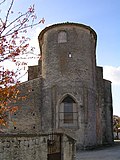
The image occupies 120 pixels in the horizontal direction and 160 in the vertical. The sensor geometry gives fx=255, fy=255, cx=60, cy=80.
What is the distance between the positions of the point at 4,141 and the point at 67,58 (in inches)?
561

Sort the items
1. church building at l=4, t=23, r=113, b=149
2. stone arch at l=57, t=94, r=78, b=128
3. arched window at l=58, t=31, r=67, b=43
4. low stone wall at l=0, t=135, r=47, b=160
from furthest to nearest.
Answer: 1. arched window at l=58, t=31, r=67, b=43
2. church building at l=4, t=23, r=113, b=149
3. stone arch at l=57, t=94, r=78, b=128
4. low stone wall at l=0, t=135, r=47, b=160

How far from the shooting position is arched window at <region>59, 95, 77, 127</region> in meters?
19.7

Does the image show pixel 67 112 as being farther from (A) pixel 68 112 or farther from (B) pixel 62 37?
(B) pixel 62 37

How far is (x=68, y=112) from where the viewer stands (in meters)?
20.0

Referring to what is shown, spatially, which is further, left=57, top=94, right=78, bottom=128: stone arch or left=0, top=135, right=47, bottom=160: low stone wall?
left=57, top=94, right=78, bottom=128: stone arch

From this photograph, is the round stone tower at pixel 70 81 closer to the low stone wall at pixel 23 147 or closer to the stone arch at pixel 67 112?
the stone arch at pixel 67 112

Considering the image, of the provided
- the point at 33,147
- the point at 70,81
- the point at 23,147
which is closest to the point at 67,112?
the point at 70,81

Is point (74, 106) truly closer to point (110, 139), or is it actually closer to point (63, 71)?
point (63, 71)

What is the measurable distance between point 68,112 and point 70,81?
2.49m

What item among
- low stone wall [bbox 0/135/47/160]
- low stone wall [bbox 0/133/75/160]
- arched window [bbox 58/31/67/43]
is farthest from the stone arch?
low stone wall [bbox 0/135/47/160]

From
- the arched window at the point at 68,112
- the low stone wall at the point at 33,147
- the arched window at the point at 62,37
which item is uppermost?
the arched window at the point at 62,37

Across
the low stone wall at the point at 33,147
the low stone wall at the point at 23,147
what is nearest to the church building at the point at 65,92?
the low stone wall at the point at 33,147

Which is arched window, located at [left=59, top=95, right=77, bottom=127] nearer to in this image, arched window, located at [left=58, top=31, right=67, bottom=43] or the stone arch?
the stone arch

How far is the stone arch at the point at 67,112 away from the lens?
19703mm
